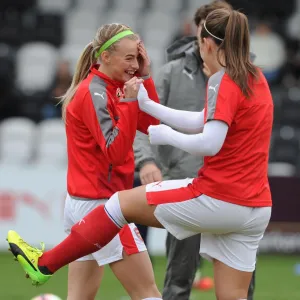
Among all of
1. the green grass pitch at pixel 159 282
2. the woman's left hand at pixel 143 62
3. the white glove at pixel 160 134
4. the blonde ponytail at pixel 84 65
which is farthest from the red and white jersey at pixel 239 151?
the green grass pitch at pixel 159 282

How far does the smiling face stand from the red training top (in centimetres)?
5

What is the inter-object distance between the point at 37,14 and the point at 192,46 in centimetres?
921

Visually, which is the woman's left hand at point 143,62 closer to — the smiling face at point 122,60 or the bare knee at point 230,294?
the smiling face at point 122,60

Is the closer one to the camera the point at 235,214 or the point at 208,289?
the point at 235,214

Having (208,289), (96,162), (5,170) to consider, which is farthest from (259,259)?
(96,162)

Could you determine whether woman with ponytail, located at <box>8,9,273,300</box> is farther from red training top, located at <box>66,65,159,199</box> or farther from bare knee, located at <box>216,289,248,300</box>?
red training top, located at <box>66,65,159,199</box>

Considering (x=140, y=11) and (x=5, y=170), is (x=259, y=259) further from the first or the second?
(x=140, y=11)

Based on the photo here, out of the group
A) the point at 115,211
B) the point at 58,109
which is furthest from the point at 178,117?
the point at 58,109

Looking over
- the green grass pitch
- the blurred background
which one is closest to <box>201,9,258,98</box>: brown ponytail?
the green grass pitch

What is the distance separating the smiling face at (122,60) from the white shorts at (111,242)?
73 cm

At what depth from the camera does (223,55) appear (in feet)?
18.2

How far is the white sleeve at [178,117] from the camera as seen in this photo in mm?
5766

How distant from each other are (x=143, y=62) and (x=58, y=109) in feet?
26.2

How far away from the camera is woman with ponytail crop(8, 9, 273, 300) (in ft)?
17.9
